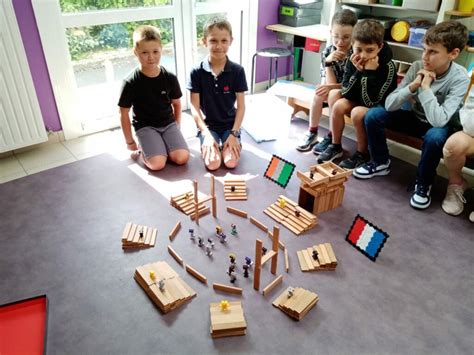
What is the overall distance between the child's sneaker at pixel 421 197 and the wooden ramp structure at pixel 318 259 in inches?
24.6

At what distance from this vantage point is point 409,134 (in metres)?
2.21

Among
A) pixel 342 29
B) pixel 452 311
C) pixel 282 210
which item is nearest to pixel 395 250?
pixel 452 311

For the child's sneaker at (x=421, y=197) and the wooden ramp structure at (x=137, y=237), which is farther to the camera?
the child's sneaker at (x=421, y=197)

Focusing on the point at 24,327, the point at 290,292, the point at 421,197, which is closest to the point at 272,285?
the point at 290,292

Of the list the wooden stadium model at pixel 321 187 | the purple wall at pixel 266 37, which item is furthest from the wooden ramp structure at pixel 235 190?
the purple wall at pixel 266 37

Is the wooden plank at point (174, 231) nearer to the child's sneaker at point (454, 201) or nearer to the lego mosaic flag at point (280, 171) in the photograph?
the lego mosaic flag at point (280, 171)

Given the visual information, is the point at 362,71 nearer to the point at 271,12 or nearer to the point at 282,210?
the point at 282,210

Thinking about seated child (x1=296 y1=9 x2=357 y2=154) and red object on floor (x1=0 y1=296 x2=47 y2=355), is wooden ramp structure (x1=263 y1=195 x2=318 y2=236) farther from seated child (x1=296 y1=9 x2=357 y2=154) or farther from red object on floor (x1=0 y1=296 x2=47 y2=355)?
red object on floor (x1=0 y1=296 x2=47 y2=355)

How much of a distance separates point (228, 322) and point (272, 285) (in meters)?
0.26

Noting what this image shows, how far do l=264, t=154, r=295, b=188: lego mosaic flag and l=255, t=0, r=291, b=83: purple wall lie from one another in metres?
1.73

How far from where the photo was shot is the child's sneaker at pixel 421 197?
201 centimetres

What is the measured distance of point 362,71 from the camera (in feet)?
7.36

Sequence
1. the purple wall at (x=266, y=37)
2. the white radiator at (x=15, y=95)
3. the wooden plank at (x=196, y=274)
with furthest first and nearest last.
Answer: the purple wall at (x=266, y=37) < the white radiator at (x=15, y=95) < the wooden plank at (x=196, y=274)

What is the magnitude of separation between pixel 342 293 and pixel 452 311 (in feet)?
1.30
